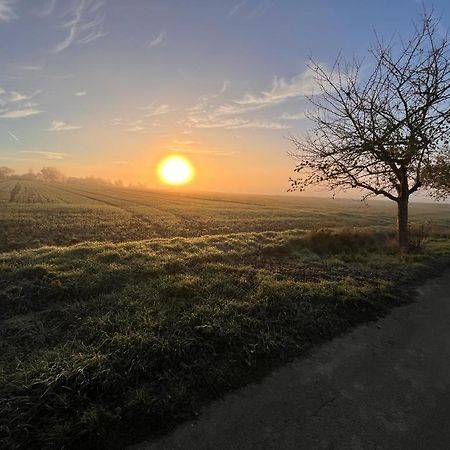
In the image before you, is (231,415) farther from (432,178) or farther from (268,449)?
(432,178)

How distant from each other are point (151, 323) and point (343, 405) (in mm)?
3590

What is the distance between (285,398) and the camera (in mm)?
4910

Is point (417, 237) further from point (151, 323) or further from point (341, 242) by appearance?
point (151, 323)

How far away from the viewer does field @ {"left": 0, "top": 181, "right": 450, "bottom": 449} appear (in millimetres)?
4375

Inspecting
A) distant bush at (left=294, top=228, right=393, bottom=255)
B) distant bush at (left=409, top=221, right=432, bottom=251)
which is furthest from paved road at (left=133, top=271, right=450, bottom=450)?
distant bush at (left=409, top=221, right=432, bottom=251)

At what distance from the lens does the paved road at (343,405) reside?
4141 millimetres

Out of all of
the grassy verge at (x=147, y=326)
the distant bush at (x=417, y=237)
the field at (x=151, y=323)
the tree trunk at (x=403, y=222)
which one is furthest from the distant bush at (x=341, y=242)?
the grassy verge at (x=147, y=326)

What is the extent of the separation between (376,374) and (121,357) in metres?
4.23

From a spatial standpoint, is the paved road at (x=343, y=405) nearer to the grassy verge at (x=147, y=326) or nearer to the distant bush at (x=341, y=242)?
the grassy verge at (x=147, y=326)

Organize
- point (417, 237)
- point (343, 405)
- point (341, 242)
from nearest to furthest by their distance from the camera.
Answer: point (343, 405) < point (341, 242) < point (417, 237)

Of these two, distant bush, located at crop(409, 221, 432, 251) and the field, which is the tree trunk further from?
the field

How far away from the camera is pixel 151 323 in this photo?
6430 millimetres

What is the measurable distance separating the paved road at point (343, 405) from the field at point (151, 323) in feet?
1.19

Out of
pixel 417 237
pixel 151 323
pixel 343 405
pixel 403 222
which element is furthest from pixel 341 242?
pixel 343 405
